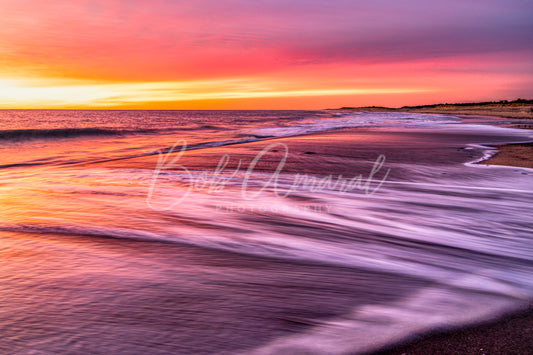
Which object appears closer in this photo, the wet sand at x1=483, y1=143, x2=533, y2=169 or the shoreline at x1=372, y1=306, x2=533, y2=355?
the shoreline at x1=372, y1=306, x2=533, y2=355

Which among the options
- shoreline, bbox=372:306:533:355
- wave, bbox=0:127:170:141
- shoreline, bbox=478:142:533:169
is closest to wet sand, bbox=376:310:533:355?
shoreline, bbox=372:306:533:355

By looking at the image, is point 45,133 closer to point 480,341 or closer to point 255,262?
point 255,262

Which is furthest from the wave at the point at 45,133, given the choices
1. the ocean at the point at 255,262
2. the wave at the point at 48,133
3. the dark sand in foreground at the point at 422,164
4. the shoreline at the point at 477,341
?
the shoreline at the point at 477,341

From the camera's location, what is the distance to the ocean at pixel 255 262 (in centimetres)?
202

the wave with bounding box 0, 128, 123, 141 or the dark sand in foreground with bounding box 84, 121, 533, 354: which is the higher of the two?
the wave with bounding box 0, 128, 123, 141

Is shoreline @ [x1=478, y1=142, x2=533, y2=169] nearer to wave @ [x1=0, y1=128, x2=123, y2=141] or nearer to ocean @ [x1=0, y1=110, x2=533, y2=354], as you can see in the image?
ocean @ [x1=0, y1=110, x2=533, y2=354]

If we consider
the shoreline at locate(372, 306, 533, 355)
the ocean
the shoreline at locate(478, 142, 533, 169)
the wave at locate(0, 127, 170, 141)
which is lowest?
the shoreline at locate(372, 306, 533, 355)

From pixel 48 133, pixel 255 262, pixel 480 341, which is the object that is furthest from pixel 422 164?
pixel 48 133

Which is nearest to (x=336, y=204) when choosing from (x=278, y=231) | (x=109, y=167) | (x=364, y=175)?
(x=278, y=231)

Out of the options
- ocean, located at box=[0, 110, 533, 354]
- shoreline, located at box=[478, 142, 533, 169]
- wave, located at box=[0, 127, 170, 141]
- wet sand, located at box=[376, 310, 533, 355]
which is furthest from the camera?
wave, located at box=[0, 127, 170, 141]

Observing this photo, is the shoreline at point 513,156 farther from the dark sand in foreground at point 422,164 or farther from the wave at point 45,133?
the wave at point 45,133

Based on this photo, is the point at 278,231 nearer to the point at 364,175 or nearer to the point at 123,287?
the point at 123,287

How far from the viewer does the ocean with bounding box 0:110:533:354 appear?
202 centimetres

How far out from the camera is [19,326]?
2033mm
